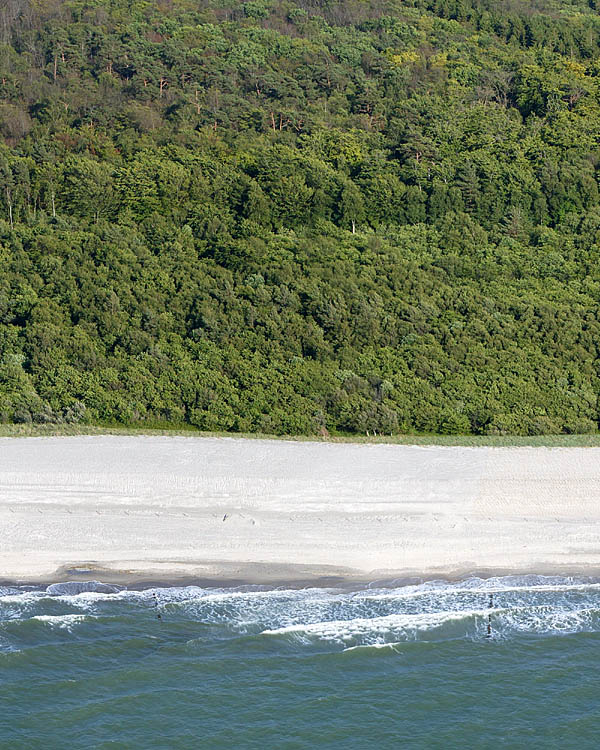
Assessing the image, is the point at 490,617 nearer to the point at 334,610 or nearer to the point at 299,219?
the point at 334,610

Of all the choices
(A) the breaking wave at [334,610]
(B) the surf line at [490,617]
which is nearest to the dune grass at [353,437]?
(A) the breaking wave at [334,610]

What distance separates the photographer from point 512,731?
14.7 metres

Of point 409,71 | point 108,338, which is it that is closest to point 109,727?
point 108,338

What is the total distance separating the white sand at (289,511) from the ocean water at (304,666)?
0.75 meters

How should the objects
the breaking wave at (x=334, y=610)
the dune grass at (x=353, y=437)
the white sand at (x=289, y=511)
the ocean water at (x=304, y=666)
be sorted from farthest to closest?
the dune grass at (x=353, y=437), the white sand at (x=289, y=511), the breaking wave at (x=334, y=610), the ocean water at (x=304, y=666)

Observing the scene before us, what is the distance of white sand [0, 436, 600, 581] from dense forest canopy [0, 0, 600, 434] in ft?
11.0

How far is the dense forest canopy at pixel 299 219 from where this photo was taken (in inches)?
1080

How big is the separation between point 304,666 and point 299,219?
68.1 feet

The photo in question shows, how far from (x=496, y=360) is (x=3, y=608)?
53.5ft

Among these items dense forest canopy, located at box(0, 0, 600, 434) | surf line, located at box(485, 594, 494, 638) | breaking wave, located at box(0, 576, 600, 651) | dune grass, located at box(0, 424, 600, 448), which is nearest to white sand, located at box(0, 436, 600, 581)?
breaking wave, located at box(0, 576, 600, 651)

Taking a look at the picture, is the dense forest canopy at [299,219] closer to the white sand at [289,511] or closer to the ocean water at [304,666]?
the white sand at [289,511]

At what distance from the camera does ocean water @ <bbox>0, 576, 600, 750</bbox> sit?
1469 cm

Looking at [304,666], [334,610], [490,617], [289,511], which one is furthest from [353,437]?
[304,666]

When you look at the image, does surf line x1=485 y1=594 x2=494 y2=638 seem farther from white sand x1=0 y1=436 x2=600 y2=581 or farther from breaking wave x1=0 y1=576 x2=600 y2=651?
white sand x1=0 y1=436 x2=600 y2=581
